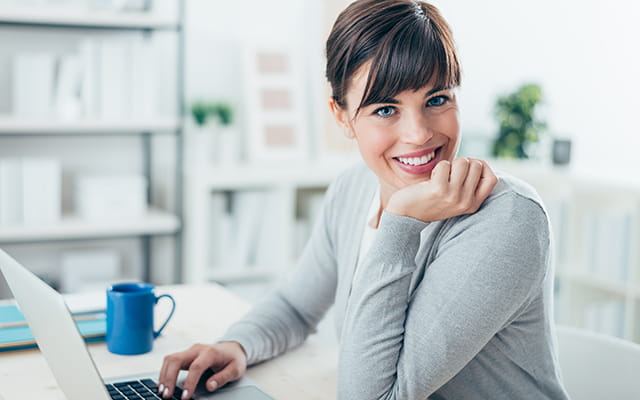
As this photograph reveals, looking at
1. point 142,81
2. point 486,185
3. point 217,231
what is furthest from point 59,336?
point 217,231

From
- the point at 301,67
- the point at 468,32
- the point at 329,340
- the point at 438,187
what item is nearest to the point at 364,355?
the point at 438,187

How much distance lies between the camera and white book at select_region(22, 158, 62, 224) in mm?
2908

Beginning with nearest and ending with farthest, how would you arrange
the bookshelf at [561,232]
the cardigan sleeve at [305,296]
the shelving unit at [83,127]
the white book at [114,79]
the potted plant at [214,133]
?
the cardigan sleeve at [305,296]
the shelving unit at [83,127]
the white book at [114,79]
the bookshelf at [561,232]
the potted plant at [214,133]

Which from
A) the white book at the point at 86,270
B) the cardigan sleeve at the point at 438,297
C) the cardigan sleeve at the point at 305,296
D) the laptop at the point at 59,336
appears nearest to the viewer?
the laptop at the point at 59,336

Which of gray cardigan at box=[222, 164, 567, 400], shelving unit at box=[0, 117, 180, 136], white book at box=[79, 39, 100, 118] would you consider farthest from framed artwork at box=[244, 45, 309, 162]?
gray cardigan at box=[222, 164, 567, 400]

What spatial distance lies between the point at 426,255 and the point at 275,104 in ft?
7.65

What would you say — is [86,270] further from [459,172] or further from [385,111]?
[459,172]

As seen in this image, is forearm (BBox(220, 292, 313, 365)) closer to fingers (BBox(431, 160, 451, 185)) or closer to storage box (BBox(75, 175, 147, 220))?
fingers (BBox(431, 160, 451, 185))

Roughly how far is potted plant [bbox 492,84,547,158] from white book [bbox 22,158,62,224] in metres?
1.97

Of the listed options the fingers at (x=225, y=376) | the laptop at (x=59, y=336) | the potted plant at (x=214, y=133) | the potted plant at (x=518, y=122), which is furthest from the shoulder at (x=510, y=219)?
the potted plant at (x=518, y=122)

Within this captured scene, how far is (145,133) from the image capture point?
10.9 feet

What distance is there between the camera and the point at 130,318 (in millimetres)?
1350

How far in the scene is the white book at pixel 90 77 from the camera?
2945mm

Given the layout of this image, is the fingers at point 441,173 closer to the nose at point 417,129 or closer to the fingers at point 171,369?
the nose at point 417,129
